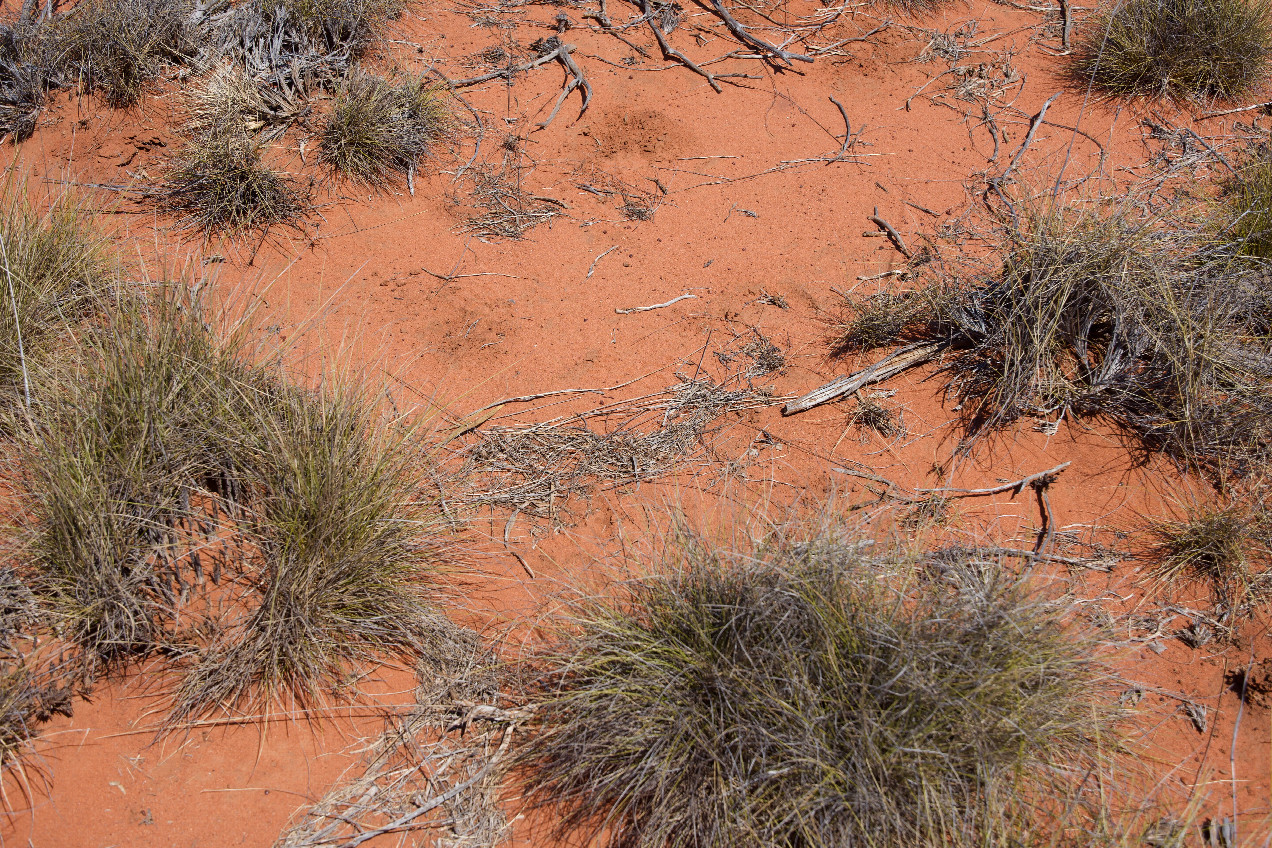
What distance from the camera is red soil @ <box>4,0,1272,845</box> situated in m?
A: 2.49

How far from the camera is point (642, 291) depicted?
4.14m

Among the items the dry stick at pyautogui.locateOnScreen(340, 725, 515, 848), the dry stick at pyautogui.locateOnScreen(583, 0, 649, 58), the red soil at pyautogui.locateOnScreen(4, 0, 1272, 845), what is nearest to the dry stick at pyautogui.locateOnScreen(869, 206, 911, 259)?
the red soil at pyautogui.locateOnScreen(4, 0, 1272, 845)

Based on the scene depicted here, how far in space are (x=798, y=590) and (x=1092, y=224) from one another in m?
2.22

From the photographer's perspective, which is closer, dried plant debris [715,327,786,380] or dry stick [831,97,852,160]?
dried plant debris [715,327,786,380]

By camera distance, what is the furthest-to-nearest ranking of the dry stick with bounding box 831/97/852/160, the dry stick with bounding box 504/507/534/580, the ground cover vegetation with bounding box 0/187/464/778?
the dry stick with bounding box 831/97/852/160, the dry stick with bounding box 504/507/534/580, the ground cover vegetation with bounding box 0/187/464/778

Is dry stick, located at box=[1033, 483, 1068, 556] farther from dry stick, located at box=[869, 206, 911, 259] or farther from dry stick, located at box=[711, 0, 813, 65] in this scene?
dry stick, located at box=[711, 0, 813, 65]

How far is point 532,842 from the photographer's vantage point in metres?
2.37

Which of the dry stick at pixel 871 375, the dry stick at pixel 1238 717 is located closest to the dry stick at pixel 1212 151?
the dry stick at pixel 871 375

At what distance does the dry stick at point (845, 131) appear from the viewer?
4875mm

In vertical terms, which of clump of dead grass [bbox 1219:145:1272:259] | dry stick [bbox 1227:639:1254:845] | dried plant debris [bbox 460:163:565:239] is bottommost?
dry stick [bbox 1227:639:1254:845]

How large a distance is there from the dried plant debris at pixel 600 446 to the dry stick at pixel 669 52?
2517mm

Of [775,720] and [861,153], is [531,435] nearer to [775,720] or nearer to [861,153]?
[775,720]

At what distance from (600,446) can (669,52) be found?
3159 mm

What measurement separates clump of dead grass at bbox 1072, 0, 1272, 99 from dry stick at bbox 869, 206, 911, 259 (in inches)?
71.5
